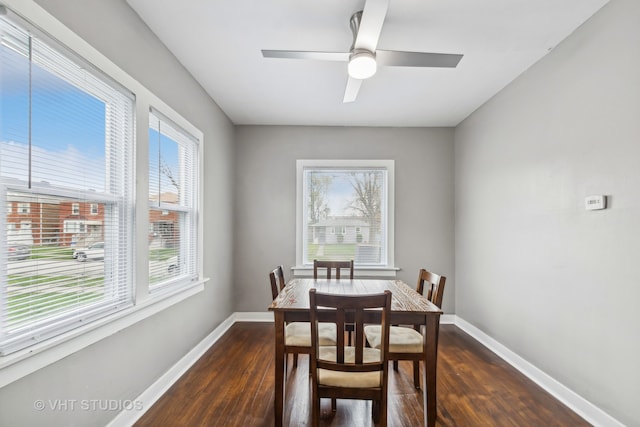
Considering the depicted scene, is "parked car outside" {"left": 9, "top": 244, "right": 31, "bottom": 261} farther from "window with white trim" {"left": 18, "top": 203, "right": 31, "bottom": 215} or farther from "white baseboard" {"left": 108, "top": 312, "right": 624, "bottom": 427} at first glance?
"white baseboard" {"left": 108, "top": 312, "right": 624, "bottom": 427}

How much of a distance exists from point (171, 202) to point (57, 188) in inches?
45.8

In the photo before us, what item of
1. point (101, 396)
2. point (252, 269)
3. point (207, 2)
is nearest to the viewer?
point (101, 396)

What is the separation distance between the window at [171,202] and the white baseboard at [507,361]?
72 centimetres

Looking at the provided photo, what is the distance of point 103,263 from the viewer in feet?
6.22

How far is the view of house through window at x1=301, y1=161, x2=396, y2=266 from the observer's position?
14.5 ft

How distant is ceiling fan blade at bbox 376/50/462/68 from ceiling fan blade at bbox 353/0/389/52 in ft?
0.42

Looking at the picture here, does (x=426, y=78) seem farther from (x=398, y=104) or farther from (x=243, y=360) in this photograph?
(x=243, y=360)

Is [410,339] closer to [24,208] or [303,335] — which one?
[303,335]

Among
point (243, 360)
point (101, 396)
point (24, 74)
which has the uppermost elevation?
point (24, 74)

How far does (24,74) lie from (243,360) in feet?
8.80

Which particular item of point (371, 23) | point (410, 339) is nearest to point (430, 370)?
point (410, 339)

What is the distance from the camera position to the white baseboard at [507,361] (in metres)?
2.05

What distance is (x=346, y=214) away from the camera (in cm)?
443

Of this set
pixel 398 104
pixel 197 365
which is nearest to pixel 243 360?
pixel 197 365
